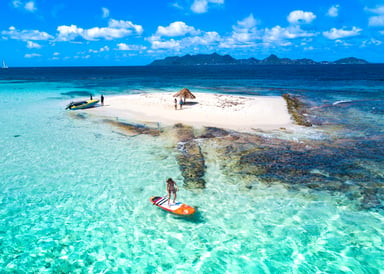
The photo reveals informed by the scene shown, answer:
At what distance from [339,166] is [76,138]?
64.8 ft

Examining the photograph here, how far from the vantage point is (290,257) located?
30.7 feet

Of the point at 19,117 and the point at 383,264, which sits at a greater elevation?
the point at 19,117

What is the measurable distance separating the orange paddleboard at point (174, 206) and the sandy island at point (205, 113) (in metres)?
13.3

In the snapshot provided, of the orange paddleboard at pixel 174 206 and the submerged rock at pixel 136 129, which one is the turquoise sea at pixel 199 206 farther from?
the submerged rock at pixel 136 129

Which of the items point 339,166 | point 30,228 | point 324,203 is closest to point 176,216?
point 30,228

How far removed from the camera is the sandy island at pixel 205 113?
1037 inches

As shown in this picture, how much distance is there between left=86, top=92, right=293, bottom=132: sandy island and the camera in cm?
2634

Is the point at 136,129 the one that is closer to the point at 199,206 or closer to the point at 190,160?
the point at 190,160

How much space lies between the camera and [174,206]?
458 inches

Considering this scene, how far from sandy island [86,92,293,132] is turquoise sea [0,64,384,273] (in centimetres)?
492

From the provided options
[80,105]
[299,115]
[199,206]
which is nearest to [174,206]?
[199,206]

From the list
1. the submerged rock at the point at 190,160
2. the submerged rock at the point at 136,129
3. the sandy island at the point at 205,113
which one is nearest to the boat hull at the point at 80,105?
the sandy island at the point at 205,113

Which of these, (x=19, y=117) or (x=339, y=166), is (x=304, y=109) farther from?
(x=19, y=117)

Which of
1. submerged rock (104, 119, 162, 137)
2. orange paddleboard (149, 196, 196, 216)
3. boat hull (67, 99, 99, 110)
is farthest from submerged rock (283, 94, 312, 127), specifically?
boat hull (67, 99, 99, 110)
